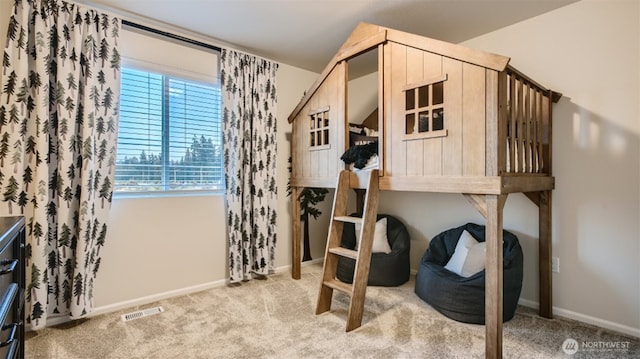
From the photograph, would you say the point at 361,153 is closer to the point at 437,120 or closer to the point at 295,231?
the point at 437,120

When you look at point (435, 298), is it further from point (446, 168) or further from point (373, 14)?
point (373, 14)

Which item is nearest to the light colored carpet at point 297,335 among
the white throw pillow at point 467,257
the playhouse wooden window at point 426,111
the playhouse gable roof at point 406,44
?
the white throw pillow at point 467,257

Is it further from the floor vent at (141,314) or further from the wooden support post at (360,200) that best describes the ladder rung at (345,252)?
the wooden support post at (360,200)

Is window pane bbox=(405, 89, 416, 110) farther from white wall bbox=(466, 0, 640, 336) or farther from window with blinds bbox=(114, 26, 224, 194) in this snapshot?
window with blinds bbox=(114, 26, 224, 194)

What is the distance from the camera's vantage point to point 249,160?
3131 mm

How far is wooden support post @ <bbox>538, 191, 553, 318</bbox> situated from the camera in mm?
2324

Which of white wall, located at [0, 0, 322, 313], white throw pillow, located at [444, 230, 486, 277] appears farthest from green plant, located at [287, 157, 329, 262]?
white throw pillow, located at [444, 230, 486, 277]

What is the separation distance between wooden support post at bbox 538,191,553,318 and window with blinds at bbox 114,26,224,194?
277cm

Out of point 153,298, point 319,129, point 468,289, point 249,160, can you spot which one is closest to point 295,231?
point 249,160

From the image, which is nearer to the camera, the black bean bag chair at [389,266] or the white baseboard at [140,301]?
the white baseboard at [140,301]

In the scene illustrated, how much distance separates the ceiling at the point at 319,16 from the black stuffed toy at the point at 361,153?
1.07 metres

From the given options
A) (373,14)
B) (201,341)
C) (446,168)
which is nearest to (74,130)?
(201,341)

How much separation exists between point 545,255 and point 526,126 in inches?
40.1

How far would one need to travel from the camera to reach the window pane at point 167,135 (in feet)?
8.50
